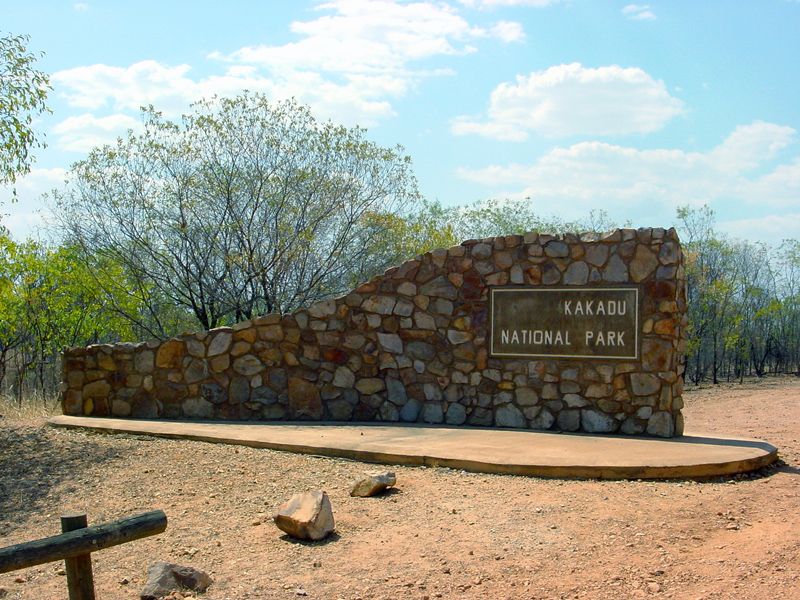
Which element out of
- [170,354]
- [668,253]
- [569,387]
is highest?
[668,253]

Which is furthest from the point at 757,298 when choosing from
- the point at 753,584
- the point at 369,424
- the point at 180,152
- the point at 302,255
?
the point at 753,584

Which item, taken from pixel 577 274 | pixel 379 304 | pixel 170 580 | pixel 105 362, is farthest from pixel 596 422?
pixel 105 362

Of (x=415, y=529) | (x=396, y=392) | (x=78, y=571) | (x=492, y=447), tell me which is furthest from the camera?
(x=396, y=392)

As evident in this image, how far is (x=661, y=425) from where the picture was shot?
9453 millimetres

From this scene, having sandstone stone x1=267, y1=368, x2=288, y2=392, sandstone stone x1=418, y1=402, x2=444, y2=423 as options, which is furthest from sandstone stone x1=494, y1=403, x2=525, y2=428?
sandstone stone x1=267, y1=368, x2=288, y2=392

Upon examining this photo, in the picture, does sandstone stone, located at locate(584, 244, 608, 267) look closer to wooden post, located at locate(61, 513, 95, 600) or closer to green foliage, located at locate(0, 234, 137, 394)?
wooden post, located at locate(61, 513, 95, 600)

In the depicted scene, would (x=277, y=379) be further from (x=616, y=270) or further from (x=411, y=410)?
(x=616, y=270)

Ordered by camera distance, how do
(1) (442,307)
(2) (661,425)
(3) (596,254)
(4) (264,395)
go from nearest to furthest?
(2) (661,425)
(3) (596,254)
(1) (442,307)
(4) (264,395)

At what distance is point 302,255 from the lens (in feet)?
58.7

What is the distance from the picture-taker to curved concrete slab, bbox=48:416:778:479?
755cm

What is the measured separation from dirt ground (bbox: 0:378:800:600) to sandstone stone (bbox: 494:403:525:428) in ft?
8.78

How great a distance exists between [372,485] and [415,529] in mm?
876

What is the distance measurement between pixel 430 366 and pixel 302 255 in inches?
306

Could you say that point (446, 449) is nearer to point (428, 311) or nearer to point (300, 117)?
point (428, 311)
